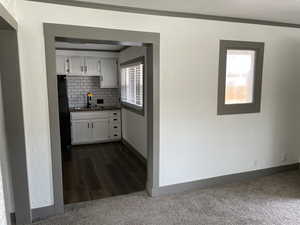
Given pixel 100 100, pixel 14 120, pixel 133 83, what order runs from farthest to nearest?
pixel 100 100 → pixel 133 83 → pixel 14 120

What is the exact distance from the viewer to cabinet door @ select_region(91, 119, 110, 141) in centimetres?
572

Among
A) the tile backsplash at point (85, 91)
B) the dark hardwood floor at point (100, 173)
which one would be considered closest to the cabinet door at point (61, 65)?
the tile backsplash at point (85, 91)

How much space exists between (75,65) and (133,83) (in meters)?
1.70

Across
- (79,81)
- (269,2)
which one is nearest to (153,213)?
(269,2)

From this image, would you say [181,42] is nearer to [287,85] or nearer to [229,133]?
[229,133]

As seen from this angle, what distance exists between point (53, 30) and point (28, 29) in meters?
0.24

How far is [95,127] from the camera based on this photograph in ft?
18.8

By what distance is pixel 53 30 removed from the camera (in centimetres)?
241

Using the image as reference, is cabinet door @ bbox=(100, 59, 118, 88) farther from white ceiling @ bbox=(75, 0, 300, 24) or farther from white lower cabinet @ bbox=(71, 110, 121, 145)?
white ceiling @ bbox=(75, 0, 300, 24)

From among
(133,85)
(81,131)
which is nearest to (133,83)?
(133,85)

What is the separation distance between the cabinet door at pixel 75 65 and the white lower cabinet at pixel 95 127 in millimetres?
1046

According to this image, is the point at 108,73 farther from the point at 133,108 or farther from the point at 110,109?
the point at 133,108

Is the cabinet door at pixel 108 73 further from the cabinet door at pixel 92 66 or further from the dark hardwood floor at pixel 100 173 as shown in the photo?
the dark hardwood floor at pixel 100 173

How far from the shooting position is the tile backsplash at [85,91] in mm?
5883
